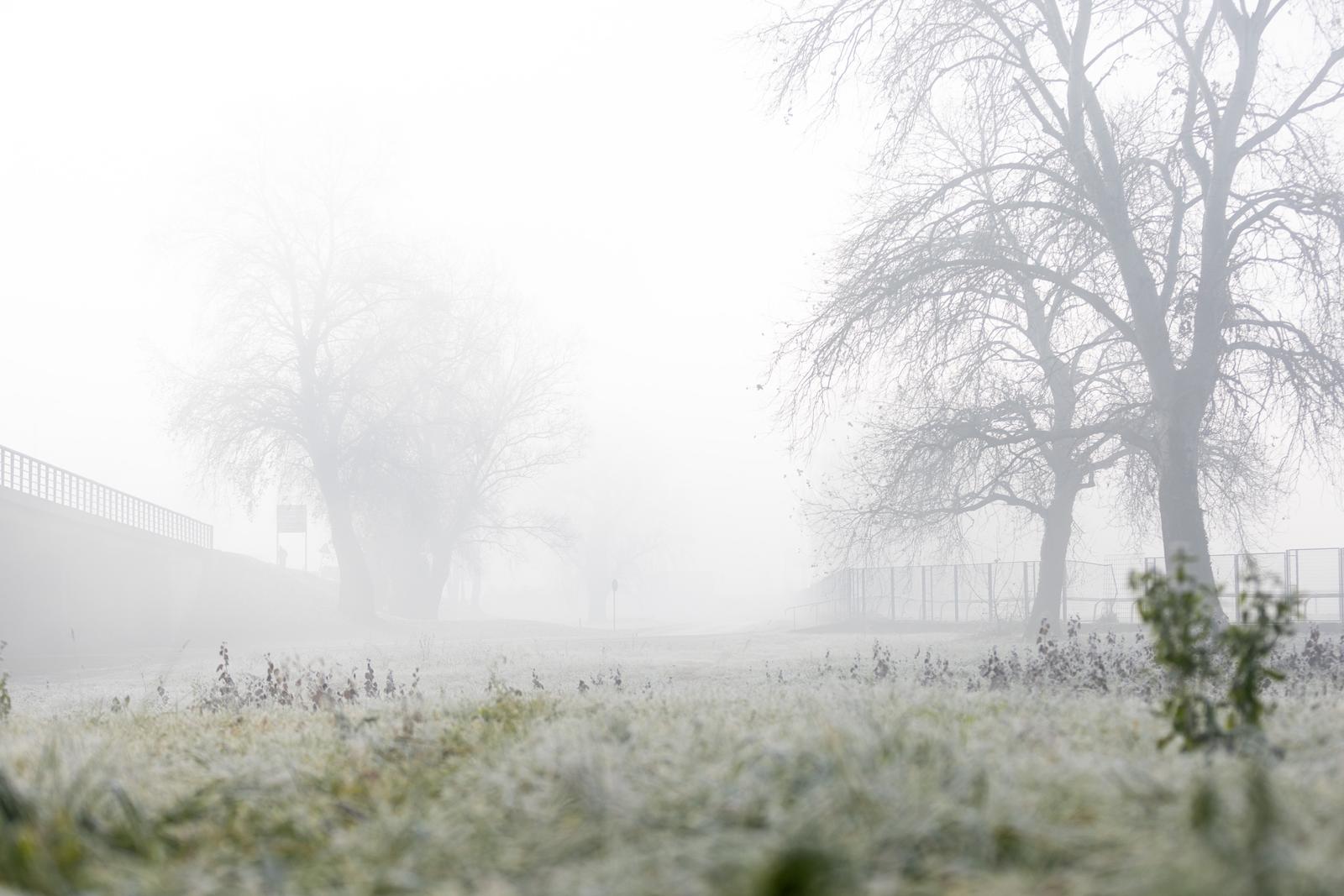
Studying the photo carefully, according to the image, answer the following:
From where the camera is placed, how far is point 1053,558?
864 inches

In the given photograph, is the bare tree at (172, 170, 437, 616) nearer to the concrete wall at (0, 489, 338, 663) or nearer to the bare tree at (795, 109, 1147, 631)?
the concrete wall at (0, 489, 338, 663)

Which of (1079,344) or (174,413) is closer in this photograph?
(1079,344)

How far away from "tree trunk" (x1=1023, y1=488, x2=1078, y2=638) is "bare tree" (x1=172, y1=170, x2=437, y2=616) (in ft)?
65.6

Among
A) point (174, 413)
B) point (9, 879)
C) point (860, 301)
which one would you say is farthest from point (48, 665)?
point (9, 879)

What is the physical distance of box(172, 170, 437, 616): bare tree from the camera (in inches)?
1264

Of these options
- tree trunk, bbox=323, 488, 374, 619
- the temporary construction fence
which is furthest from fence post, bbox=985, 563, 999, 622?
tree trunk, bbox=323, 488, 374, 619

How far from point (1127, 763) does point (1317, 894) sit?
1.31 m

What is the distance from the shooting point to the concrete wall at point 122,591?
26016mm

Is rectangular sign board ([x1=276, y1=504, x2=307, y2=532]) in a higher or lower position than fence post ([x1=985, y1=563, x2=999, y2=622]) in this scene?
higher

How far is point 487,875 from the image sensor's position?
2.27 meters

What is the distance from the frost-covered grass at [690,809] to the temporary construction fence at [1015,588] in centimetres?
2265

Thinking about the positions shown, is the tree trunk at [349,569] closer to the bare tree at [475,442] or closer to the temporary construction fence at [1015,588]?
the bare tree at [475,442]

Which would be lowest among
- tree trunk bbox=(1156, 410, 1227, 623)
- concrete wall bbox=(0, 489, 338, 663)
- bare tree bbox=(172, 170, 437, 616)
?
concrete wall bbox=(0, 489, 338, 663)

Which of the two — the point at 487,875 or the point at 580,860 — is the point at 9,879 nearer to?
the point at 487,875
